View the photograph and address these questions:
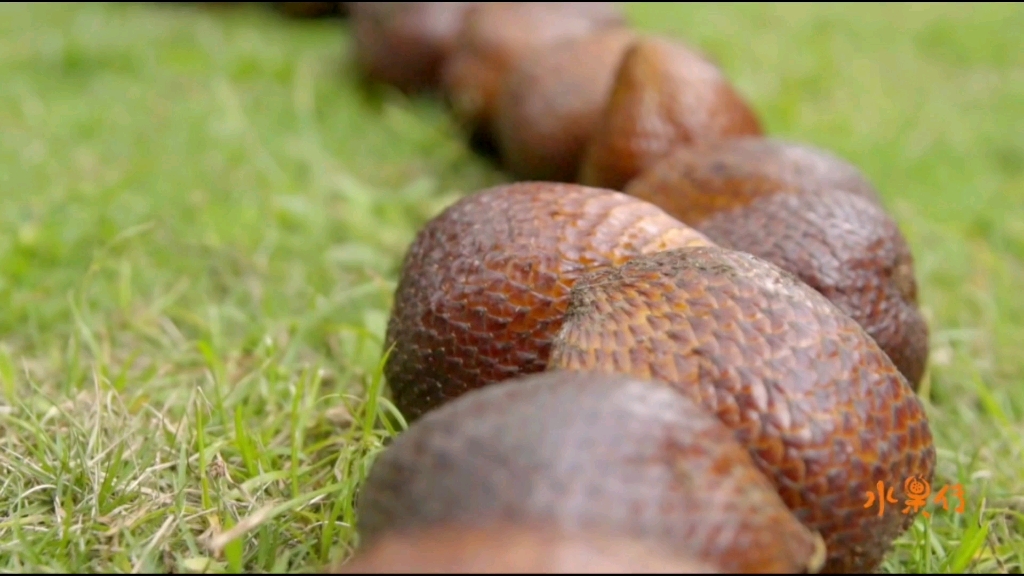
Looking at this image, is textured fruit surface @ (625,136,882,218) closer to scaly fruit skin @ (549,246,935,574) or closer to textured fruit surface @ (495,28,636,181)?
textured fruit surface @ (495,28,636,181)

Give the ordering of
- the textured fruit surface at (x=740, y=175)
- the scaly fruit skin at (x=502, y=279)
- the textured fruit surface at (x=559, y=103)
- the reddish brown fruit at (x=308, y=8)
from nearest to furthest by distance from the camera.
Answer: the scaly fruit skin at (x=502, y=279) → the textured fruit surface at (x=740, y=175) → the textured fruit surface at (x=559, y=103) → the reddish brown fruit at (x=308, y=8)

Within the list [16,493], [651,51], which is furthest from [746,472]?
[651,51]

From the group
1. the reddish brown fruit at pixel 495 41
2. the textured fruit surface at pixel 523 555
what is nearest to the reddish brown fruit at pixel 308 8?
the reddish brown fruit at pixel 495 41

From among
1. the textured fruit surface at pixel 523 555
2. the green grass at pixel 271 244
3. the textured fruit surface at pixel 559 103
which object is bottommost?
the green grass at pixel 271 244

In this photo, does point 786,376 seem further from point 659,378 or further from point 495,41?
point 495,41

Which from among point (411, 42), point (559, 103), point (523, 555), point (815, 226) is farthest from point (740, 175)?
point (411, 42)

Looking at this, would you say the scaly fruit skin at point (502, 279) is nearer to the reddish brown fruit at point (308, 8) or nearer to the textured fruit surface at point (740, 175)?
the textured fruit surface at point (740, 175)

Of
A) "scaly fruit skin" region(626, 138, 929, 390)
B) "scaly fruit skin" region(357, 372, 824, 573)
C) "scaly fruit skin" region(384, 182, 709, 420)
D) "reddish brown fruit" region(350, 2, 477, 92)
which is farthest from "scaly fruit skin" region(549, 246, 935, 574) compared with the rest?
"reddish brown fruit" region(350, 2, 477, 92)
